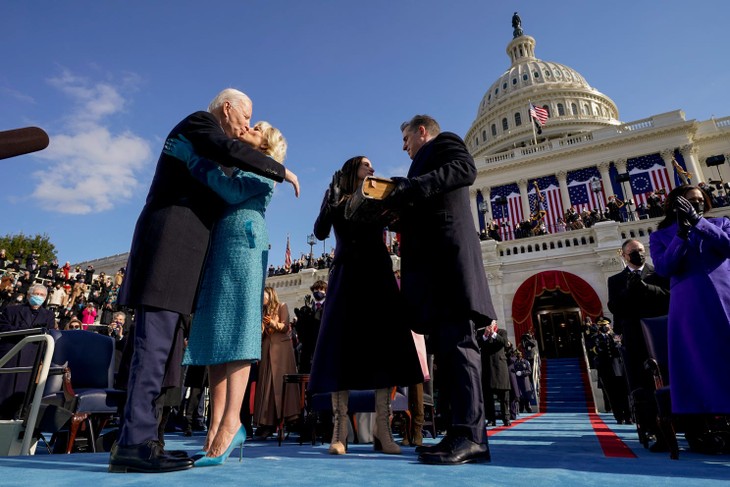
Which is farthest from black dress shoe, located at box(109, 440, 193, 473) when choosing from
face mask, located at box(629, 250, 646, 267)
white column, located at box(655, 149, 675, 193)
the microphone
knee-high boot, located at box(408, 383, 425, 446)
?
white column, located at box(655, 149, 675, 193)

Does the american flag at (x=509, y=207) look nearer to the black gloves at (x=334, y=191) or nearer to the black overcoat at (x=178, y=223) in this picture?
the black gloves at (x=334, y=191)

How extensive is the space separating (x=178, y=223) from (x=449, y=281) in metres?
1.52

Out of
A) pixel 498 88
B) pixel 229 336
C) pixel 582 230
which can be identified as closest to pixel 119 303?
pixel 229 336

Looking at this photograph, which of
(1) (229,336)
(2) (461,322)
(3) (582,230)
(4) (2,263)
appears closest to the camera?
(1) (229,336)

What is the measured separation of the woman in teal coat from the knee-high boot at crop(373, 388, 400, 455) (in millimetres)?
1058

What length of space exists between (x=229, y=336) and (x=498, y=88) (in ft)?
236

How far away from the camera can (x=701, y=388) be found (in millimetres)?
2740

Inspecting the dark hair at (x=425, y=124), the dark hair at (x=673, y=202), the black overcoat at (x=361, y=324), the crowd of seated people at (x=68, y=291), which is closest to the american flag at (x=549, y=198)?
the crowd of seated people at (x=68, y=291)

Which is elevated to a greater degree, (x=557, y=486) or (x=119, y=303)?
(x=119, y=303)

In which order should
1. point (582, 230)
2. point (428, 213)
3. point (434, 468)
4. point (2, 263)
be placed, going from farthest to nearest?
1. point (582, 230)
2. point (2, 263)
3. point (428, 213)
4. point (434, 468)

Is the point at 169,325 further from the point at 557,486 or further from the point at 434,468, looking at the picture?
the point at 557,486

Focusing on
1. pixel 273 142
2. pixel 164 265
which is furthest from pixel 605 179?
pixel 164 265

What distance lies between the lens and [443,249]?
2.54m

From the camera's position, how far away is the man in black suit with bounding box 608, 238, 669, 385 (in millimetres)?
3895
